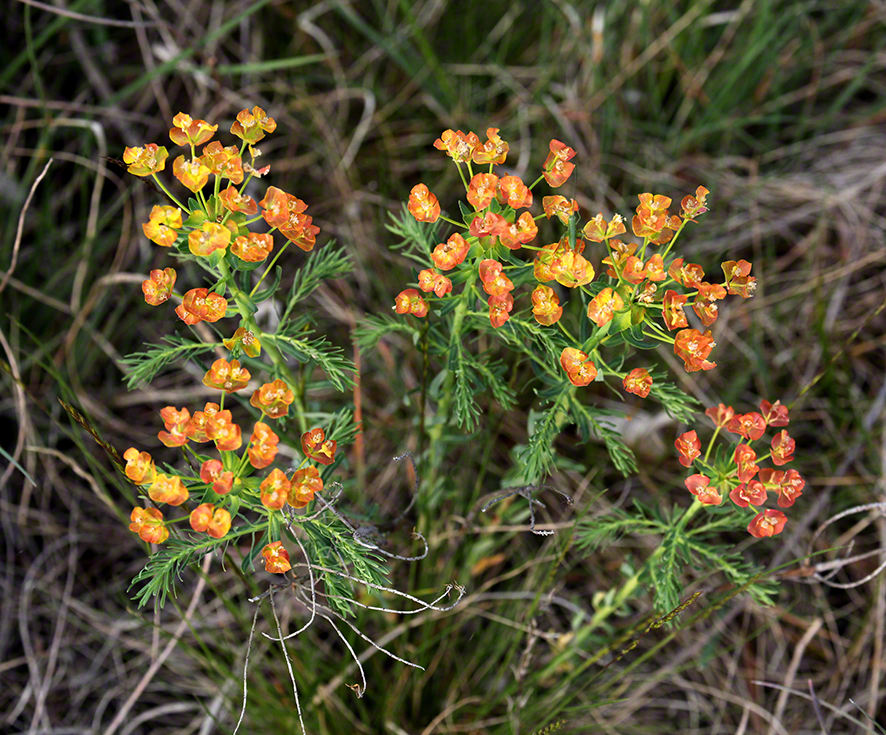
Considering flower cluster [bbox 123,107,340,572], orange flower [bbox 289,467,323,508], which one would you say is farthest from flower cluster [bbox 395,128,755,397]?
orange flower [bbox 289,467,323,508]

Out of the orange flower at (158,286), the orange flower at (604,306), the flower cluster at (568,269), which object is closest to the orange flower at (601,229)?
the flower cluster at (568,269)

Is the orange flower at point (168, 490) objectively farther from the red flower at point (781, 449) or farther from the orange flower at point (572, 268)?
the red flower at point (781, 449)

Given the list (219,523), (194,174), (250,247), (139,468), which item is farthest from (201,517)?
(194,174)

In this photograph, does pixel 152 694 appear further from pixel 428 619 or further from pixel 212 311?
pixel 212 311

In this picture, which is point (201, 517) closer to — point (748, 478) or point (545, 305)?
point (545, 305)

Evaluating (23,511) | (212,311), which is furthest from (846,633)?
(23,511)
